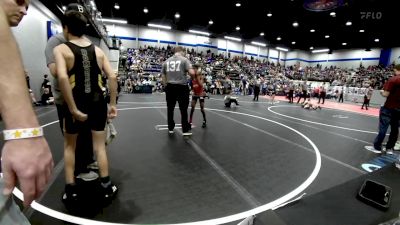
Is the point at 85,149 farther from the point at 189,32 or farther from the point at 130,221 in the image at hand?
the point at 189,32

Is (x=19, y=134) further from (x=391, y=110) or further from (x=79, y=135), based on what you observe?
(x=391, y=110)

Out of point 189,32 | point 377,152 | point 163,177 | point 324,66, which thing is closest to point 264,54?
point 324,66

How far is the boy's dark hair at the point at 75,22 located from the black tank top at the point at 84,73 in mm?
129

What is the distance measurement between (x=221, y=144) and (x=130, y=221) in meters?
2.71

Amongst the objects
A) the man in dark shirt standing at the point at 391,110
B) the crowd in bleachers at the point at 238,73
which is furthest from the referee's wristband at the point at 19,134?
the crowd in bleachers at the point at 238,73

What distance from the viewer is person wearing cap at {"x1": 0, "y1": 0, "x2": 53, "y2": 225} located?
0.66 metres

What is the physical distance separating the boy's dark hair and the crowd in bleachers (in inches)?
611

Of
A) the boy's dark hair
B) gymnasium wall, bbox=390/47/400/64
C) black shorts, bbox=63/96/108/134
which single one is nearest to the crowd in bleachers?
gymnasium wall, bbox=390/47/400/64

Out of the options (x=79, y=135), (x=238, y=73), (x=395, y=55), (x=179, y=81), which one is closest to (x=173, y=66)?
(x=179, y=81)

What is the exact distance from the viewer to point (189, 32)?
3072 centimetres

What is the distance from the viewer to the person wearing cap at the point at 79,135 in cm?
229

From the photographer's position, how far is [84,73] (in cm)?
219

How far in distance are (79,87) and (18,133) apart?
166 centimetres

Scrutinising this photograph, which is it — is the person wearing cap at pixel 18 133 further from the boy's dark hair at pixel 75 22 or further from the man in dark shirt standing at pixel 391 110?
the man in dark shirt standing at pixel 391 110
